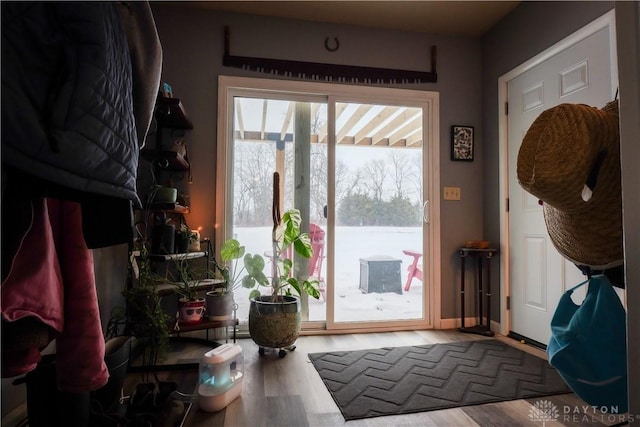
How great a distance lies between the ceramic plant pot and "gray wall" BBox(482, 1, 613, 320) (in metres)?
1.68

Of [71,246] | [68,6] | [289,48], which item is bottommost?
[71,246]

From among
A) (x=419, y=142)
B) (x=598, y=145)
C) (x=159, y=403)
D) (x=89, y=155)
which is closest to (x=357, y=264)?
(x=419, y=142)

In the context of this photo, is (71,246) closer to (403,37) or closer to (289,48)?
(289,48)

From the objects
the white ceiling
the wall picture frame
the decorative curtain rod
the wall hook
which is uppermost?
the white ceiling

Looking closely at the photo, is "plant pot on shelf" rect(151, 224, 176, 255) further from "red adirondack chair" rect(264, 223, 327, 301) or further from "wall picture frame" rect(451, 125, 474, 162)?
"wall picture frame" rect(451, 125, 474, 162)

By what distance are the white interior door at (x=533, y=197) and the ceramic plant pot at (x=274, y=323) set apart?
1.67 m

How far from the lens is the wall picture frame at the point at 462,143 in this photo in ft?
9.30

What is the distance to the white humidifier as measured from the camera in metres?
1.44

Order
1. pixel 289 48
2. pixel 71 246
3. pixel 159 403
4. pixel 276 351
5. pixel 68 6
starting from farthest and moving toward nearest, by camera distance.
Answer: pixel 289 48 < pixel 276 351 < pixel 159 403 < pixel 71 246 < pixel 68 6

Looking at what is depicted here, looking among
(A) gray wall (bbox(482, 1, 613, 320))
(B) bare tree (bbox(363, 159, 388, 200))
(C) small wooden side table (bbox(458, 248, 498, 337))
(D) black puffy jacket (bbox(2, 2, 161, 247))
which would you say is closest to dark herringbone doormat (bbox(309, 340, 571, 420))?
(C) small wooden side table (bbox(458, 248, 498, 337))

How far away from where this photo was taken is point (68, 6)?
0.53m

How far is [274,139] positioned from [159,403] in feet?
6.30

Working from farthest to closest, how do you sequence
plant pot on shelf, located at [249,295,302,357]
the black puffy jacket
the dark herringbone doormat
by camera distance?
1. plant pot on shelf, located at [249,295,302,357]
2. the dark herringbone doormat
3. the black puffy jacket

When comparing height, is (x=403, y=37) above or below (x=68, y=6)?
above
